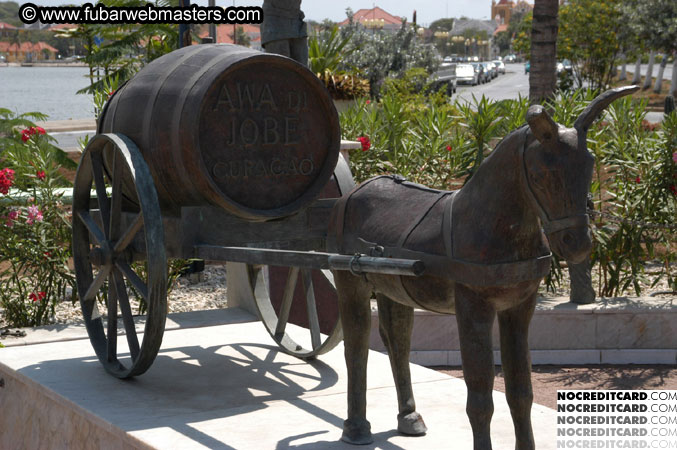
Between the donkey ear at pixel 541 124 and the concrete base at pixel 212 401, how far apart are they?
1.67 meters

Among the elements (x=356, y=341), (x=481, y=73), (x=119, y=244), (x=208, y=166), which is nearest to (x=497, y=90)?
(x=481, y=73)

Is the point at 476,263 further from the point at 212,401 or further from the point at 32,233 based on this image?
the point at 32,233

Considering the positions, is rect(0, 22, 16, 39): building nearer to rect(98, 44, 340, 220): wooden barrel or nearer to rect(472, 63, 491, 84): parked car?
rect(472, 63, 491, 84): parked car

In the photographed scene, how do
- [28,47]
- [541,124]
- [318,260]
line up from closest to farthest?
[541,124] → [318,260] → [28,47]

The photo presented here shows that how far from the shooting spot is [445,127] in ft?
29.9

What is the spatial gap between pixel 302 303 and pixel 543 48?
433 cm

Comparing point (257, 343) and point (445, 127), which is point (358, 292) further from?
point (445, 127)

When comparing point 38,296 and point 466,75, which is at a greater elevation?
point 466,75

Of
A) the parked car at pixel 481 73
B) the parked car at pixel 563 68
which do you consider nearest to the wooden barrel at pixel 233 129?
the parked car at pixel 563 68

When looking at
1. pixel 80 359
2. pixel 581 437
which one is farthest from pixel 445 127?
pixel 581 437

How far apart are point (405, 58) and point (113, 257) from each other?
1087 inches

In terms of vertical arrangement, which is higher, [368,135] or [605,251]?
[368,135]

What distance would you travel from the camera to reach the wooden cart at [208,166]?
450 centimetres

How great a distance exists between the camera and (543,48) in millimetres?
9828
